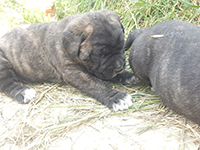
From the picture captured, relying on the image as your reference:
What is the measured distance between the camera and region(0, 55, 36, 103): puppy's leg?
368 cm

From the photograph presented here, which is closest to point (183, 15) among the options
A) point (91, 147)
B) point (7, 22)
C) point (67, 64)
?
point (67, 64)

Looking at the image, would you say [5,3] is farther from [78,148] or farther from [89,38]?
[78,148]

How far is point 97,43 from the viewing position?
3.27 meters

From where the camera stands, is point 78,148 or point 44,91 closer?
point 78,148

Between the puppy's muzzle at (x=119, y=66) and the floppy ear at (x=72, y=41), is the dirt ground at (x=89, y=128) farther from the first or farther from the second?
the floppy ear at (x=72, y=41)

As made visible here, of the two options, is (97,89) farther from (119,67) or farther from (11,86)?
(11,86)

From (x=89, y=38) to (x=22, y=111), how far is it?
59.8 inches

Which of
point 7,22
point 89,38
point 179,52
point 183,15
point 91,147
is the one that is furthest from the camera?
point 7,22

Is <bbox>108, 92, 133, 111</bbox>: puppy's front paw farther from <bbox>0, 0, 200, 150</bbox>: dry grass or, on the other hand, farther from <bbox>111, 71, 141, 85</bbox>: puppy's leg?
<bbox>111, 71, 141, 85</bbox>: puppy's leg

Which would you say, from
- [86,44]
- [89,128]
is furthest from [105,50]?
[89,128]

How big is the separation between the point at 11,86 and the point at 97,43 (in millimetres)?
1837

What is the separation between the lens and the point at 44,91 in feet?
12.9

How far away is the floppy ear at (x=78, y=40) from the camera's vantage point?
331 centimetres

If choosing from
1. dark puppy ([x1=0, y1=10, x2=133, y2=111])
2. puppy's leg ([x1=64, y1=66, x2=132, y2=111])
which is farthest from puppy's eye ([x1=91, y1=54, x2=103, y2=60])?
Result: puppy's leg ([x1=64, y1=66, x2=132, y2=111])
